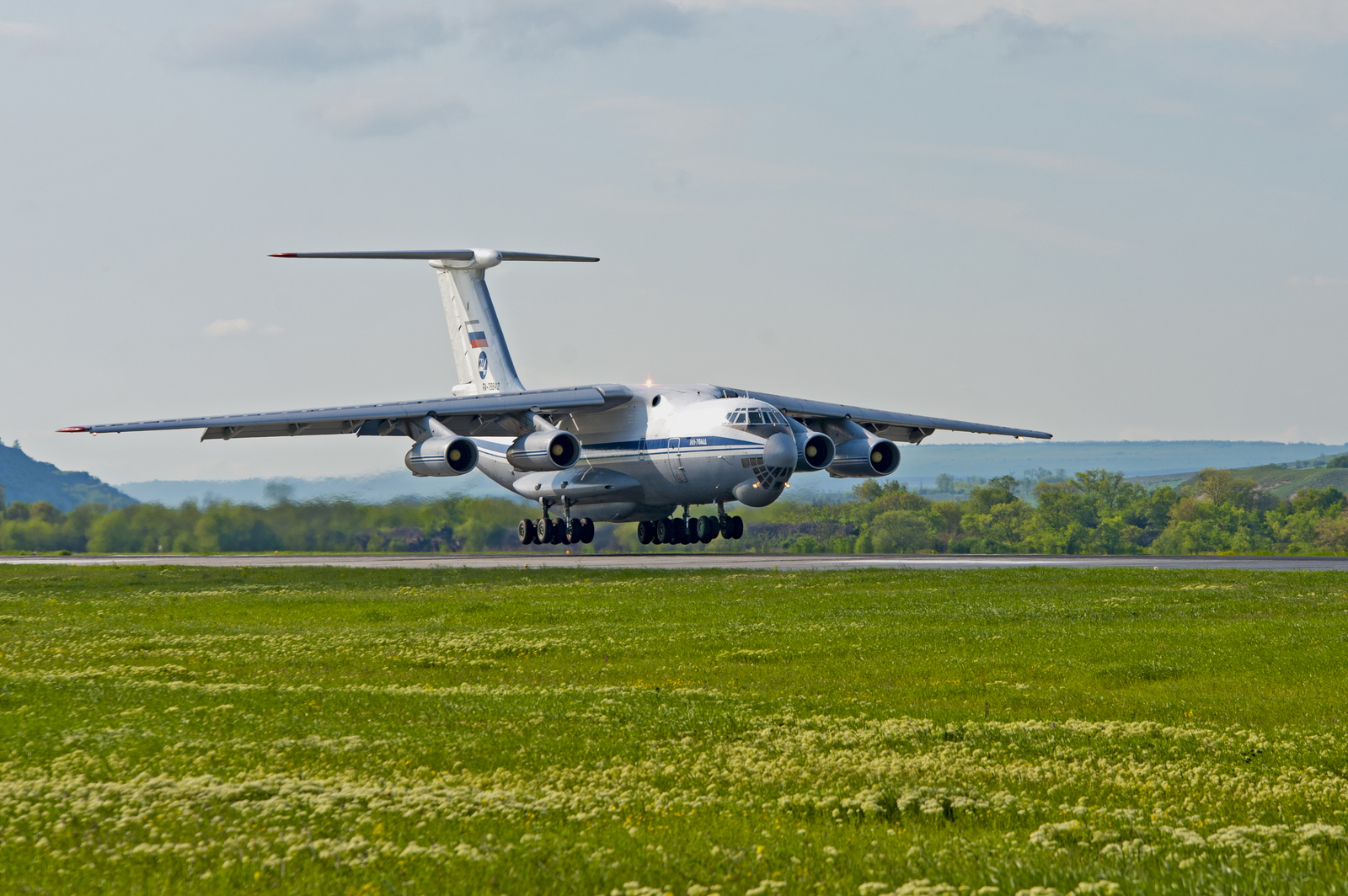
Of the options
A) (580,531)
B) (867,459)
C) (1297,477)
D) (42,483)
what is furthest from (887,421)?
(1297,477)

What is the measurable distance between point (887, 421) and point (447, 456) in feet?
57.5

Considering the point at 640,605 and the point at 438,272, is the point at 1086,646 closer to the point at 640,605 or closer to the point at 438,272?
the point at 640,605

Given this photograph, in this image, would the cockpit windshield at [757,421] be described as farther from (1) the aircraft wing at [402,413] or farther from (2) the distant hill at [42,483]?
(2) the distant hill at [42,483]

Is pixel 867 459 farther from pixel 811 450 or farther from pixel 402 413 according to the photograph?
pixel 402 413

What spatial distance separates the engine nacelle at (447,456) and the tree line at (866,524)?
7547mm

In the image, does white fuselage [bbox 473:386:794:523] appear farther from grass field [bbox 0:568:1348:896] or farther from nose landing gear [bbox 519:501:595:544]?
grass field [bbox 0:568:1348:896]

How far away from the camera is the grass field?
7.43 meters

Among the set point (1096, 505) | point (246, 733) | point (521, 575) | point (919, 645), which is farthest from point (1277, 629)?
point (1096, 505)

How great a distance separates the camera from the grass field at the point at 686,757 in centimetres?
743

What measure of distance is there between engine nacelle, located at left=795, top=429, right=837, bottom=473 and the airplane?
0.13 ft

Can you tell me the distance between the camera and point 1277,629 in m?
19.9

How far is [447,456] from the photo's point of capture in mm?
43688

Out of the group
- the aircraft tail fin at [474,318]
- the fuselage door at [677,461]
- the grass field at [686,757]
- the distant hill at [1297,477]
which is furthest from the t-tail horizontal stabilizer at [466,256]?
the distant hill at [1297,477]

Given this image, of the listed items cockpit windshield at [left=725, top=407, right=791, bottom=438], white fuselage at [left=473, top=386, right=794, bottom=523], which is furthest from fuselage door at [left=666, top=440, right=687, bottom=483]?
cockpit windshield at [left=725, top=407, right=791, bottom=438]
